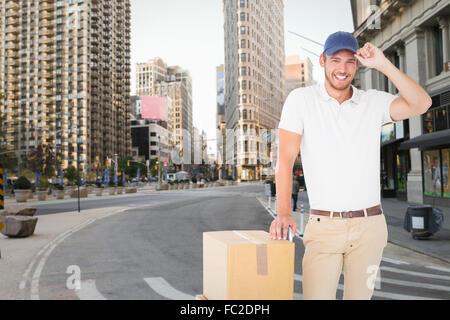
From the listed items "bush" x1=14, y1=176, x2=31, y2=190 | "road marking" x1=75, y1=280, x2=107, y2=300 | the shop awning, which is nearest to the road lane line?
"road marking" x1=75, y1=280, x2=107, y2=300

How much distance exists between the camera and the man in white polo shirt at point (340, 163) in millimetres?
2289

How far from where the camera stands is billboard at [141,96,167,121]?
15100 centimetres

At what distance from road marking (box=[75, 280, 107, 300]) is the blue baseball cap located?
483 cm

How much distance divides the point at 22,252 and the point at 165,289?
19.0ft

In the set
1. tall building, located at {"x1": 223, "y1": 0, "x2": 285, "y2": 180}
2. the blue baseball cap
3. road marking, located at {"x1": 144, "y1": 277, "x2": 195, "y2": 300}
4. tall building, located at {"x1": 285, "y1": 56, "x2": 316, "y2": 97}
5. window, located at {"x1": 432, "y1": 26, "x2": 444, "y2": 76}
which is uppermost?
tall building, located at {"x1": 285, "y1": 56, "x2": 316, "y2": 97}

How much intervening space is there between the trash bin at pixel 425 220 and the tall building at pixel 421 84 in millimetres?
7119

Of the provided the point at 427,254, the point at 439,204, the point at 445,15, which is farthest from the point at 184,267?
the point at 445,15

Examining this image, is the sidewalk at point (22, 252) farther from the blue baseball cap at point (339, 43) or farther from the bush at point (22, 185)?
the bush at point (22, 185)

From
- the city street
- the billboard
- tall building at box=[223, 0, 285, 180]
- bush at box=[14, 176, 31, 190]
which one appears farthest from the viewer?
the billboard

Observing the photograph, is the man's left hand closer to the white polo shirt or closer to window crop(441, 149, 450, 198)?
the white polo shirt

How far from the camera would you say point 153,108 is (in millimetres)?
153875

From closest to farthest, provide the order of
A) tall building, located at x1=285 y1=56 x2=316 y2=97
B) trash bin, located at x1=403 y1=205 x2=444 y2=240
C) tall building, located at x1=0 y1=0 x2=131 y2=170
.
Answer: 1. trash bin, located at x1=403 y1=205 x2=444 y2=240
2. tall building, located at x1=0 y1=0 x2=131 y2=170
3. tall building, located at x1=285 y1=56 x2=316 y2=97

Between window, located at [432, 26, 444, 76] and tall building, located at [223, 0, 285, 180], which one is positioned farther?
tall building, located at [223, 0, 285, 180]
